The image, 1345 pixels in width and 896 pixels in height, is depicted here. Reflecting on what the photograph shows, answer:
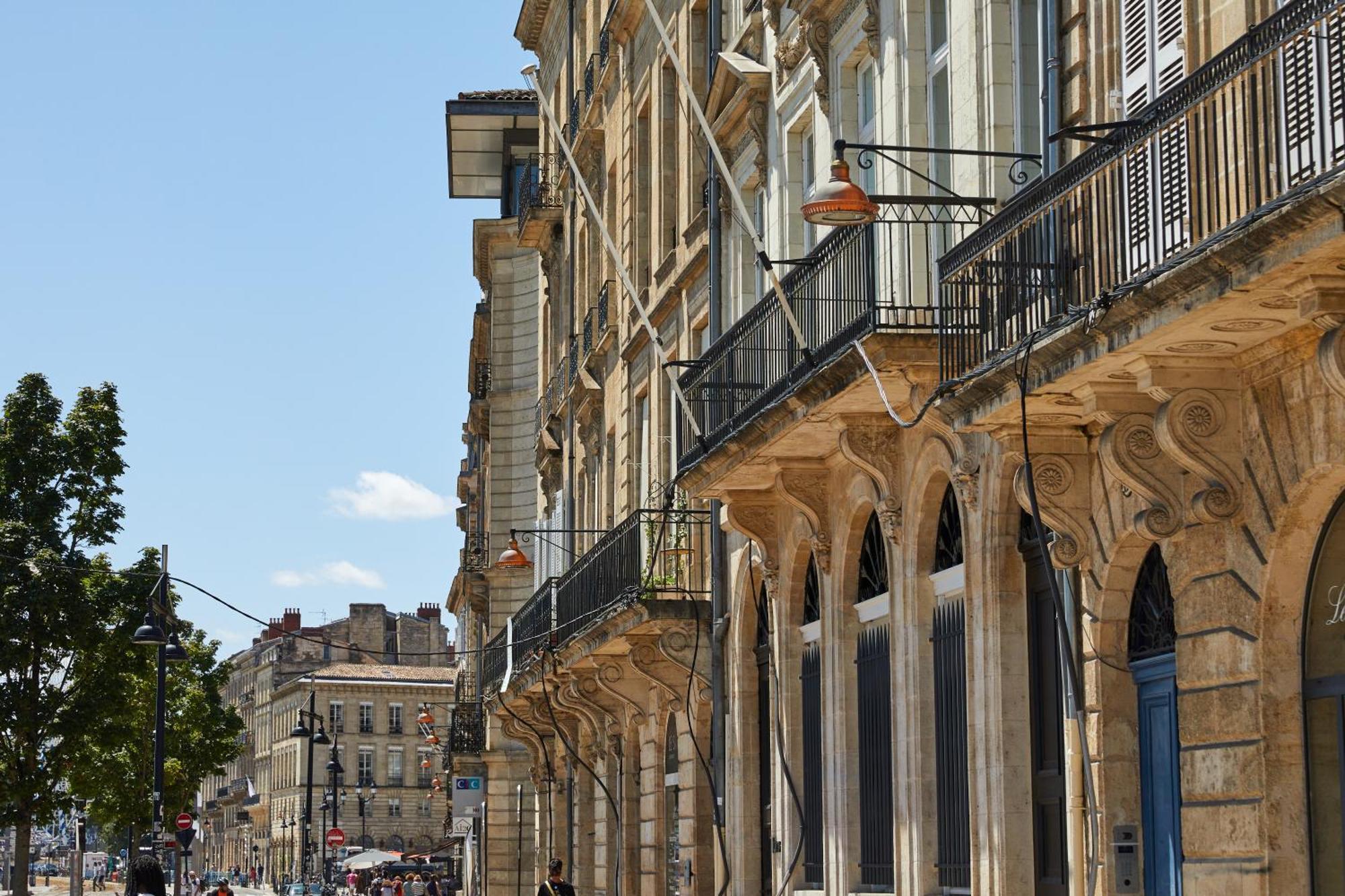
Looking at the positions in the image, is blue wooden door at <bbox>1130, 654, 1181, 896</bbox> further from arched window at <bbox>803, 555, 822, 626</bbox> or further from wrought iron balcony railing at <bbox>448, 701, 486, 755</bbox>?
wrought iron balcony railing at <bbox>448, 701, 486, 755</bbox>

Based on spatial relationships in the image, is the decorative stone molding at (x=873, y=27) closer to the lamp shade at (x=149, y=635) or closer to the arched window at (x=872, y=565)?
the arched window at (x=872, y=565)

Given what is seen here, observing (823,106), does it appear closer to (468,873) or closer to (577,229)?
(577,229)

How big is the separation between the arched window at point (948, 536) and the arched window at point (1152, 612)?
285cm

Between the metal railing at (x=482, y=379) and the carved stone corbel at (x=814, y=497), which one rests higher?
the metal railing at (x=482, y=379)

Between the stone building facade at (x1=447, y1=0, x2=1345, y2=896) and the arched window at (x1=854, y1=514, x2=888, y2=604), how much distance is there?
0.14 ft

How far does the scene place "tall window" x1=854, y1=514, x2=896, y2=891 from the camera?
17000mm

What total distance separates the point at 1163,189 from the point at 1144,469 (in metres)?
1.74

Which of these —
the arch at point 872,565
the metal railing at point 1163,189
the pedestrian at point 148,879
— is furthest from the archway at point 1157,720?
the pedestrian at point 148,879

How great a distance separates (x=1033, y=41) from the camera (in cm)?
1441

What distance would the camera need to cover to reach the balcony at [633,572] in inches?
922

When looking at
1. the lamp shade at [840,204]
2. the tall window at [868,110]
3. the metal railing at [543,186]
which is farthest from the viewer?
the metal railing at [543,186]

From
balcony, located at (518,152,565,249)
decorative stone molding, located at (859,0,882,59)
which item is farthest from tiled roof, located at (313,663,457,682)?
decorative stone molding, located at (859,0,882,59)

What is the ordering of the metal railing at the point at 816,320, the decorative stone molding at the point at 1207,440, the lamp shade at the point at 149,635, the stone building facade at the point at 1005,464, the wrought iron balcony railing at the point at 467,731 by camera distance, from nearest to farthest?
the stone building facade at the point at 1005,464, the decorative stone molding at the point at 1207,440, the metal railing at the point at 816,320, the lamp shade at the point at 149,635, the wrought iron balcony railing at the point at 467,731

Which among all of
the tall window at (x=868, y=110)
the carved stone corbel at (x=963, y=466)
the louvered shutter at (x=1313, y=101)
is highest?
the tall window at (x=868, y=110)
